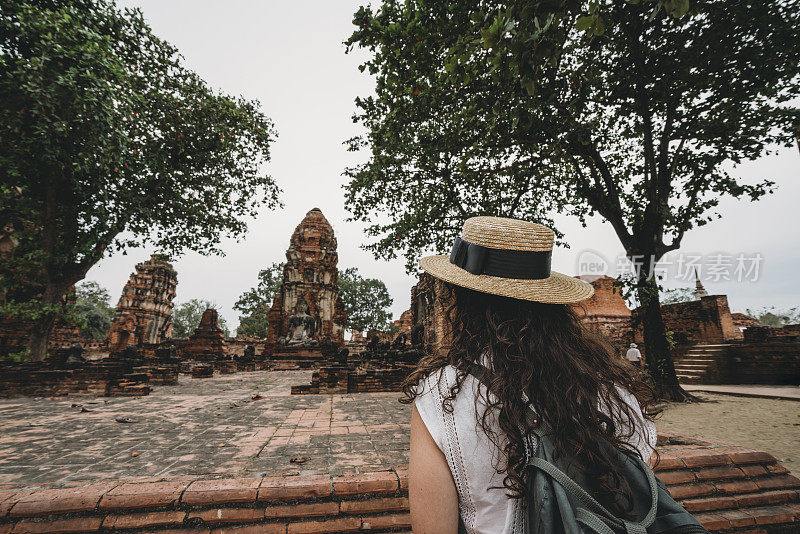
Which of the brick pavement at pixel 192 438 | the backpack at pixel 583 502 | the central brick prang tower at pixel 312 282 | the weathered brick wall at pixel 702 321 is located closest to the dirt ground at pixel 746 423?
the brick pavement at pixel 192 438

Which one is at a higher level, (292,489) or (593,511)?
(593,511)

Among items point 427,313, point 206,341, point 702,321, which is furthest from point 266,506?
point 702,321

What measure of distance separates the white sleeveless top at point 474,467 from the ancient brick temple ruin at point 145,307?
26.2 metres

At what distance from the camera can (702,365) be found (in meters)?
11.3

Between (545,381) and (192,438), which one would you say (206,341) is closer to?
(192,438)

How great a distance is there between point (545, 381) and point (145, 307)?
28.6 m

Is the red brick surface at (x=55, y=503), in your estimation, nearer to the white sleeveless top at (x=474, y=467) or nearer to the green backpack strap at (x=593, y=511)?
the white sleeveless top at (x=474, y=467)

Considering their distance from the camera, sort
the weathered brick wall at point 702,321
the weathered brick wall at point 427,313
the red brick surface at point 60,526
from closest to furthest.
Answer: the red brick surface at point 60,526, the weathered brick wall at point 427,313, the weathered brick wall at point 702,321

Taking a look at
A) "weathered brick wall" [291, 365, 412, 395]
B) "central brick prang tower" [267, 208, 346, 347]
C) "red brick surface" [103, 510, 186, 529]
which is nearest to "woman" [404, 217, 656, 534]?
"red brick surface" [103, 510, 186, 529]

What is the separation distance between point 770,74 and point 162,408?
11860mm

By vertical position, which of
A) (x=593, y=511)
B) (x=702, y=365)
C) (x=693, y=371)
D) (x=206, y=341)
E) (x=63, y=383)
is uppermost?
(x=206, y=341)

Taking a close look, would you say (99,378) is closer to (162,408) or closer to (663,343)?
(162,408)

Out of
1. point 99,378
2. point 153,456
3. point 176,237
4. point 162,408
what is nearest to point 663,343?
point 153,456

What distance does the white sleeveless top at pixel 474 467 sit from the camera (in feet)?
3.09
